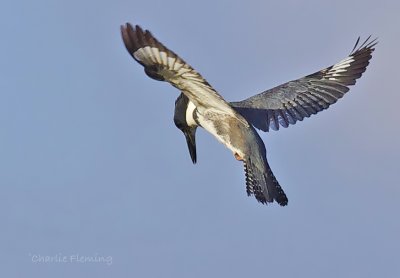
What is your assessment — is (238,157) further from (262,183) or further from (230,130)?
(262,183)

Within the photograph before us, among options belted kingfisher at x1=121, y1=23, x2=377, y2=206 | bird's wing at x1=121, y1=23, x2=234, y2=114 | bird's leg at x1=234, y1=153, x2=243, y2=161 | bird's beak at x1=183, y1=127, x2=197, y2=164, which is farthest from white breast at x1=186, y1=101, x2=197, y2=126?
bird's wing at x1=121, y1=23, x2=234, y2=114

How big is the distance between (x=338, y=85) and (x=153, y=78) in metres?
2.92

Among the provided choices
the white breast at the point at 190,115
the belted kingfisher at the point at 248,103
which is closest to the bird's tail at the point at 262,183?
the belted kingfisher at the point at 248,103

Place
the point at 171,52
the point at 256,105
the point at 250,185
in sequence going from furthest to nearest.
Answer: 1. the point at 256,105
2. the point at 250,185
3. the point at 171,52

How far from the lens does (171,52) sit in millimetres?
8281

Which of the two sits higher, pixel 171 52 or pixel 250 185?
pixel 171 52

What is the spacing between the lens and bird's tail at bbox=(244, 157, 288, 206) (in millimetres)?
9289

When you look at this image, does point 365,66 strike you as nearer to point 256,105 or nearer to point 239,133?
point 256,105

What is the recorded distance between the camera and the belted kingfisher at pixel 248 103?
8461 millimetres

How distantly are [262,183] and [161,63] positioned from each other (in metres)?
1.52

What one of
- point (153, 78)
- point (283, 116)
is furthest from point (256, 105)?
point (153, 78)

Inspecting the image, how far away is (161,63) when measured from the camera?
28.0ft

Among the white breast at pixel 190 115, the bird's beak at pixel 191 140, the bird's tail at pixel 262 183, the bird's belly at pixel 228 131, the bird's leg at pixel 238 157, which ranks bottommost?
the bird's tail at pixel 262 183

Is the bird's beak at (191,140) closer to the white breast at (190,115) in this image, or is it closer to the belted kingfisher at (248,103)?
the belted kingfisher at (248,103)
